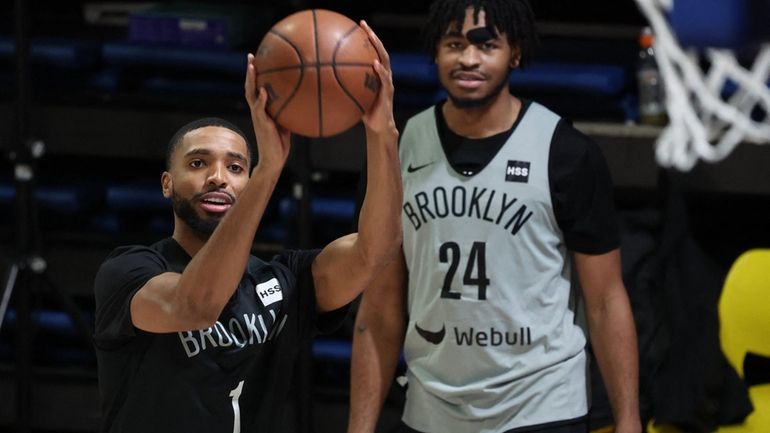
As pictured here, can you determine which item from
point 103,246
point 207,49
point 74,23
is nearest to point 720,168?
point 207,49

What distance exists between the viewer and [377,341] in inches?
152

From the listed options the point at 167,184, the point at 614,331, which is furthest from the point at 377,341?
the point at 167,184

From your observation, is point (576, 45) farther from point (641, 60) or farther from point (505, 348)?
point (505, 348)

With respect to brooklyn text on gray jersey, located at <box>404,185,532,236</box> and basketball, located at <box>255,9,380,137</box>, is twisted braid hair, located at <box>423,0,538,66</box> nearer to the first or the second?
brooklyn text on gray jersey, located at <box>404,185,532,236</box>

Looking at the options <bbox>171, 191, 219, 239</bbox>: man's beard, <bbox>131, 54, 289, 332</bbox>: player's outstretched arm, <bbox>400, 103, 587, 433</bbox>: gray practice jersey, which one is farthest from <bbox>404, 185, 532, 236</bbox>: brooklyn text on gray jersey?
<bbox>131, 54, 289, 332</bbox>: player's outstretched arm

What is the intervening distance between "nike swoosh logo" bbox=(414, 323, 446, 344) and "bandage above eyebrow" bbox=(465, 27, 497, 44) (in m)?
0.74

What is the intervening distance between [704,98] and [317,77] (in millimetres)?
1695

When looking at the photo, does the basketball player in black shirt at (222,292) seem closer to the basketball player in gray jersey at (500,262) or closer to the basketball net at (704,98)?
the basketball player in gray jersey at (500,262)

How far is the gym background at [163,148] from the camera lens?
475cm

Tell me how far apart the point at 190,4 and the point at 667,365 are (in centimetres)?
217

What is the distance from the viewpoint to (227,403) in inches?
113

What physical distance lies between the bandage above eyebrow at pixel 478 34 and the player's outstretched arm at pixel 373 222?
915 mm

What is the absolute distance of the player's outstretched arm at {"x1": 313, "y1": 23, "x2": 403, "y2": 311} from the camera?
2.76 meters

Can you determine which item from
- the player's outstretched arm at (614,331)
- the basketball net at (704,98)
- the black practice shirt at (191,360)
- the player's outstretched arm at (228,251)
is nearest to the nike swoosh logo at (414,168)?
the player's outstretched arm at (614,331)
